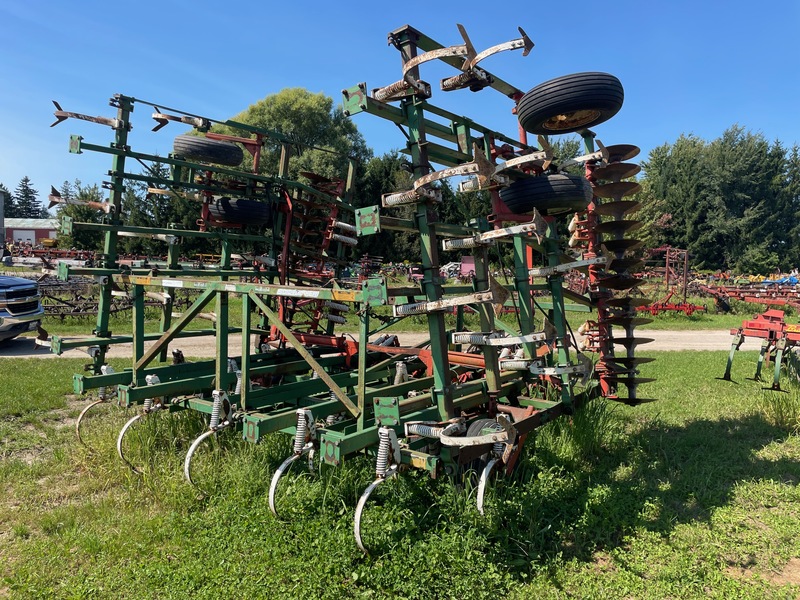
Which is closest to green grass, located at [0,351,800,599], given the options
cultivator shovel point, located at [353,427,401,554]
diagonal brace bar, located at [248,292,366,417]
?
cultivator shovel point, located at [353,427,401,554]

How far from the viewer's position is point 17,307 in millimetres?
11773

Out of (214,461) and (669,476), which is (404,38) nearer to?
(214,461)

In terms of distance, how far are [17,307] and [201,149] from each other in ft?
26.6

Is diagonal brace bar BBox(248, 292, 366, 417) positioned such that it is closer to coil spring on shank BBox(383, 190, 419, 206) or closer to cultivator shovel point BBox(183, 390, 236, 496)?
cultivator shovel point BBox(183, 390, 236, 496)

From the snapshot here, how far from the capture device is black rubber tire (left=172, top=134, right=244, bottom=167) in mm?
6664

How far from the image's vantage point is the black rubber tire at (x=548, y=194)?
4.52m

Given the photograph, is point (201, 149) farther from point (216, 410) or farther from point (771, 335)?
point (771, 335)

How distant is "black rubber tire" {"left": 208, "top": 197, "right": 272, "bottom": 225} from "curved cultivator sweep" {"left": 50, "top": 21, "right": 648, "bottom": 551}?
21 mm

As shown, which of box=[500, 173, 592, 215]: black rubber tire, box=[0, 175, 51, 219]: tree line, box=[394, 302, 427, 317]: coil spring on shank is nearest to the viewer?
box=[394, 302, 427, 317]: coil spring on shank

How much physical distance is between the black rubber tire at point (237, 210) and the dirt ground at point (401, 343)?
4.96m

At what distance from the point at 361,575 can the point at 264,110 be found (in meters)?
37.7

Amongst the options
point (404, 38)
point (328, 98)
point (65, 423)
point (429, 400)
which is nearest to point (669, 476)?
point (429, 400)

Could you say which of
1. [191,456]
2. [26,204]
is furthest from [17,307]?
[26,204]

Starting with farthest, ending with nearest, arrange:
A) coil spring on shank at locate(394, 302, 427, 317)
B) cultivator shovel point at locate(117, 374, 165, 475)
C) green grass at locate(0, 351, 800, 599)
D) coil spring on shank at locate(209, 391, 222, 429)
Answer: cultivator shovel point at locate(117, 374, 165, 475) → coil spring on shank at locate(209, 391, 222, 429) → coil spring on shank at locate(394, 302, 427, 317) → green grass at locate(0, 351, 800, 599)
